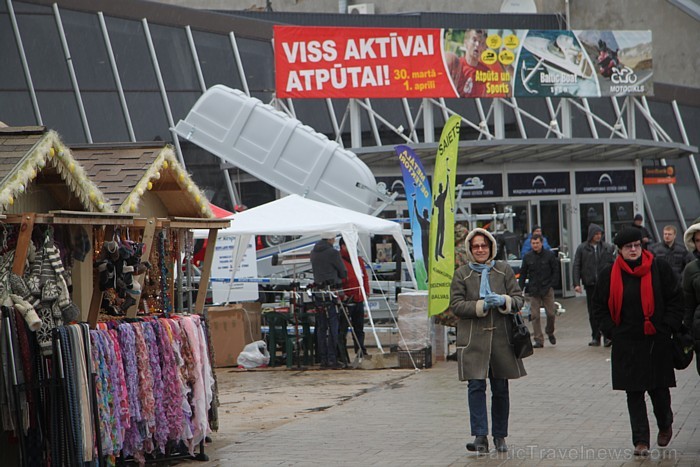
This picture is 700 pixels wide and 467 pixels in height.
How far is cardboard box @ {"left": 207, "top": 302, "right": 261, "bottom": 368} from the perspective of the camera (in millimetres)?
17438

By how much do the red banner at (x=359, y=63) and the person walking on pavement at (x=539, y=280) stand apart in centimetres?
816

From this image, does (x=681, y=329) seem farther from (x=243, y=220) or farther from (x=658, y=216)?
(x=658, y=216)

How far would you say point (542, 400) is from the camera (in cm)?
1235

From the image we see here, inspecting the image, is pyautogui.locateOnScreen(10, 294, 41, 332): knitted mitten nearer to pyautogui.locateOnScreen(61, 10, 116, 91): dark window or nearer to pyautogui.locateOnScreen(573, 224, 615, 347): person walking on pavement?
pyautogui.locateOnScreen(573, 224, 615, 347): person walking on pavement

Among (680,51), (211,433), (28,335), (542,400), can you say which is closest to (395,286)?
(542,400)

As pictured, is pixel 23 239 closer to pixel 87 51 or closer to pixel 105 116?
pixel 105 116

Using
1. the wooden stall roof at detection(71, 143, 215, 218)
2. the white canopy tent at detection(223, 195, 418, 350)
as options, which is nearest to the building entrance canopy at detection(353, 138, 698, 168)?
the white canopy tent at detection(223, 195, 418, 350)

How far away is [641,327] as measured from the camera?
877 centimetres

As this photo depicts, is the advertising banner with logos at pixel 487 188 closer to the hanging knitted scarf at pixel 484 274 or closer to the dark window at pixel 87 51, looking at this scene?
the dark window at pixel 87 51

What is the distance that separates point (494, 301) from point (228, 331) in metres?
9.08

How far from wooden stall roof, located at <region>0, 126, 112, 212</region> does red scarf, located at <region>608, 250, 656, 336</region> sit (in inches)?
154

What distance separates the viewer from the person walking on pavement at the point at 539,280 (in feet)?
59.8

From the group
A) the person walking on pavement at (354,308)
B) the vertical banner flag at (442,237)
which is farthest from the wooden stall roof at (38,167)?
the person walking on pavement at (354,308)

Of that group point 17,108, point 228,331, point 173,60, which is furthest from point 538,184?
point 228,331
